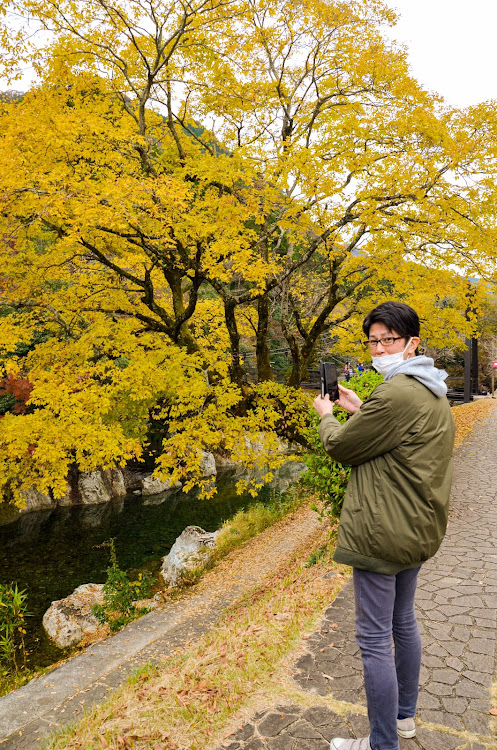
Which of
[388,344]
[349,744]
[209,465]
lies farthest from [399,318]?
[209,465]

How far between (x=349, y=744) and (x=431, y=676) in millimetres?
1148

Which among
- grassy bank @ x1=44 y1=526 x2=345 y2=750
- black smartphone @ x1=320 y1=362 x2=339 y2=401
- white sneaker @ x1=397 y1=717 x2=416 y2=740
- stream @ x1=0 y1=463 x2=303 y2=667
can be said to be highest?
black smartphone @ x1=320 y1=362 x2=339 y2=401

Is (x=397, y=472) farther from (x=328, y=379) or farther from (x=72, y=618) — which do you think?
(x=72, y=618)

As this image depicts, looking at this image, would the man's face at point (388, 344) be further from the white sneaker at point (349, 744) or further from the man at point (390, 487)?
the white sneaker at point (349, 744)

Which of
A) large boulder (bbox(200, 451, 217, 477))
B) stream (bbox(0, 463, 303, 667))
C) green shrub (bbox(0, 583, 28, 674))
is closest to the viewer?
green shrub (bbox(0, 583, 28, 674))

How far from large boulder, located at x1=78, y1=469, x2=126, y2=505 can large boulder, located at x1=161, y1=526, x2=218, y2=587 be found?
7.05 m

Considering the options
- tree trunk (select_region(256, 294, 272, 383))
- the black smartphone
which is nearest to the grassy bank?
the black smartphone

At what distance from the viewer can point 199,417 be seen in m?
9.42

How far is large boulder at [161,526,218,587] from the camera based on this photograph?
33.5 feet

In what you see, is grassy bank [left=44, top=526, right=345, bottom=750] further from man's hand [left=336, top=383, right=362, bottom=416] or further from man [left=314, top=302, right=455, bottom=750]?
man's hand [left=336, top=383, right=362, bottom=416]

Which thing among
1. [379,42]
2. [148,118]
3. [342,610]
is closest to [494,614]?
[342,610]

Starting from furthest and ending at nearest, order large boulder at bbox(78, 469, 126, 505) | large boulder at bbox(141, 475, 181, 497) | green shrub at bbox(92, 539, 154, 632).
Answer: large boulder at bbox(141, 475, 181, 497) < large boulder at bbox(78, 469, 126, 505) < green shrub at bbox(92, 539, 154, 632)

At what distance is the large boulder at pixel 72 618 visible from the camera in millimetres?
8336

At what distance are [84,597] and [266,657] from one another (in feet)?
23.1
